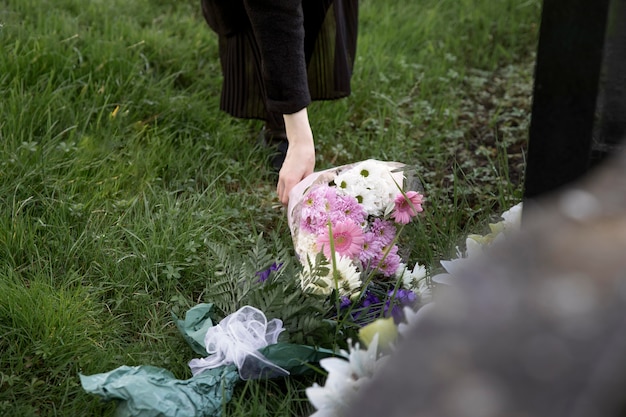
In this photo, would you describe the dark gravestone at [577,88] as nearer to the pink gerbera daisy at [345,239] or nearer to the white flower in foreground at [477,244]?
the white flower in foreground at [477,244]

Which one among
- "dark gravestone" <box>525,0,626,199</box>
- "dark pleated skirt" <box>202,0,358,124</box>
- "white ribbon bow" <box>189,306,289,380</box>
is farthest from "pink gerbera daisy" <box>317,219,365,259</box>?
"dark pleated skirt" <box>202,0,358,124</box>

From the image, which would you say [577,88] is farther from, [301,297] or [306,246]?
[306,246]

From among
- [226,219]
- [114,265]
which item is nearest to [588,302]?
[114,265]

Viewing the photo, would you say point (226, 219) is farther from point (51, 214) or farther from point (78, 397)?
point (78, 397)

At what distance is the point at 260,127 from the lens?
3.35m

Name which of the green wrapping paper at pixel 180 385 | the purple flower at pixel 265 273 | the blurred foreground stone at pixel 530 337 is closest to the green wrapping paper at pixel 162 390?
the green wrapping paper at pixel 180 385

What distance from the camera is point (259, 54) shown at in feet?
9.62

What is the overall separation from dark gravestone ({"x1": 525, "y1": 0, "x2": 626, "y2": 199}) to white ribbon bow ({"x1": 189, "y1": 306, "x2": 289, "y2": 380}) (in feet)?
2.77

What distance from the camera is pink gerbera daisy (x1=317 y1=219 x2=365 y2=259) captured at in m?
2.06

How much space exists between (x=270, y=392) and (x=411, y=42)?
271 cm

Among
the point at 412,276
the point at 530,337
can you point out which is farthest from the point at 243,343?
the point at 530,337

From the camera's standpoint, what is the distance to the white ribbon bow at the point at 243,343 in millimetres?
1818

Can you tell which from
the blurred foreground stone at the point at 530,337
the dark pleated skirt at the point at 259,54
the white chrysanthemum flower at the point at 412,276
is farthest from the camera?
the dark pleated skirt at the point at 259,54

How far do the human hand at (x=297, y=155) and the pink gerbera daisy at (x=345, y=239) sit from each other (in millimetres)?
314
